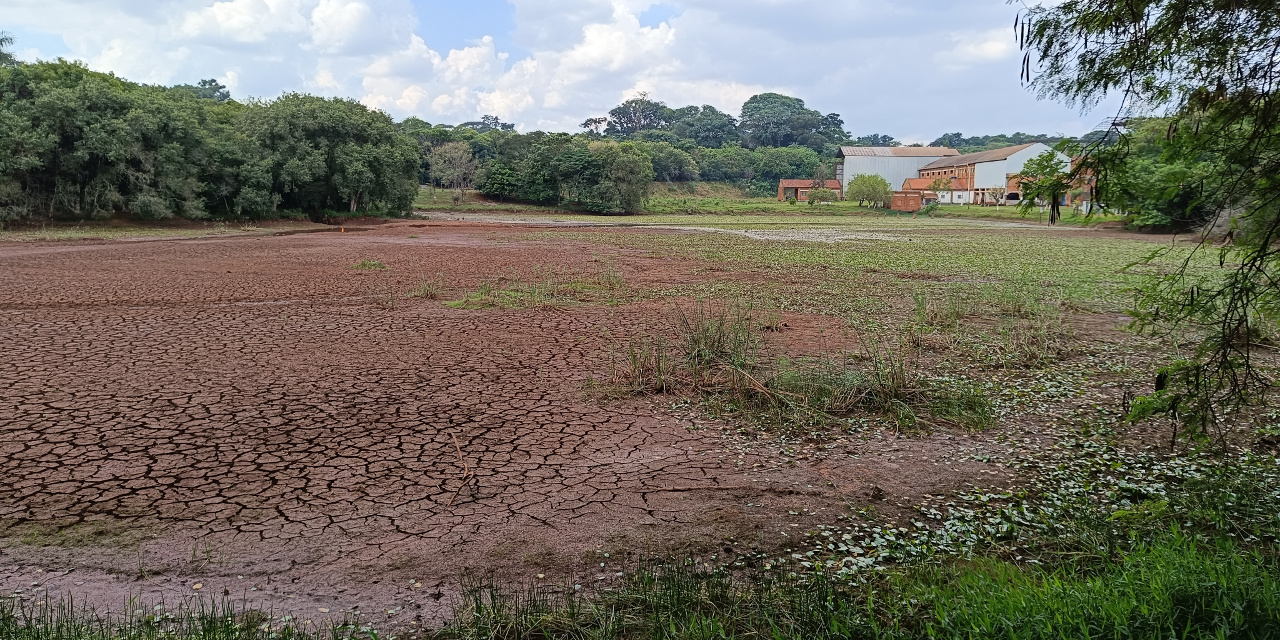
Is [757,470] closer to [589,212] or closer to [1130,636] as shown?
[1130,636]

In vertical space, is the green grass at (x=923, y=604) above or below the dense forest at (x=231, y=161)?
below

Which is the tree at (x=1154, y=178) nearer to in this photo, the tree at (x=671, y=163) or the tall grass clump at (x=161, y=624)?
the tall grass clump at (x=161, y=624)

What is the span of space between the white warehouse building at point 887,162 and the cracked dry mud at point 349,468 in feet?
283

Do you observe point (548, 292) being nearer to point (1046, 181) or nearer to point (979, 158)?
point (1046, 181)

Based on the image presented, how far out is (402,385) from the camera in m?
7.52

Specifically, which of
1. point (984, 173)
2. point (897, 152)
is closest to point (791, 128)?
point (897, 152)

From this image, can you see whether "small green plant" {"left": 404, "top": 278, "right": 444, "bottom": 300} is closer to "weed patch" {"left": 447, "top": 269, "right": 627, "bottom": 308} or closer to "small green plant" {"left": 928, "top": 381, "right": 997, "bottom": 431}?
"weed patch" {"left": 447, "top": 269, "right": 627, "bottom": 308}

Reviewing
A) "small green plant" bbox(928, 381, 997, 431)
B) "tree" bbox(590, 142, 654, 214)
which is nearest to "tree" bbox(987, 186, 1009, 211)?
"tree" bbox(590, 142, 654, 214)

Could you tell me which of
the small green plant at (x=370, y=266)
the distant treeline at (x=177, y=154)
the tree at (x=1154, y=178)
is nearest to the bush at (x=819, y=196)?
the distant treeline at (x=177, y=154)

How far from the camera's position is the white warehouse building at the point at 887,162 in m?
90.6

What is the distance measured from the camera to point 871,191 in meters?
69.1

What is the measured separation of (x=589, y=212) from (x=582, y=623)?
57.1m

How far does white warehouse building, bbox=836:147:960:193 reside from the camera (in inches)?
3568

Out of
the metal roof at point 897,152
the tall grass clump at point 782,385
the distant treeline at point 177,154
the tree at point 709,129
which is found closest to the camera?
the tall grass clump at point 782,385
